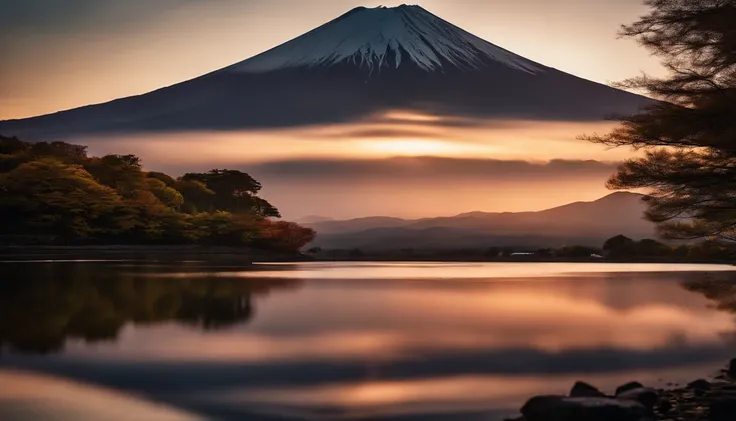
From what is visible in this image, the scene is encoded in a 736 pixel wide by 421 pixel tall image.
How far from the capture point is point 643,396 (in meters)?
10.4

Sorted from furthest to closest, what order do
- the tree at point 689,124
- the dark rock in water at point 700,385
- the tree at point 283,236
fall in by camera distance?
the tree at point 283,236 < the tree at point 689,124 < the dark rock in water at point 700,385

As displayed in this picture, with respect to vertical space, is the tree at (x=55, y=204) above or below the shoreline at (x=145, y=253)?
above

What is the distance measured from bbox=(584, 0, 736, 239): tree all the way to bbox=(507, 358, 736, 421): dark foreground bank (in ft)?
14.1

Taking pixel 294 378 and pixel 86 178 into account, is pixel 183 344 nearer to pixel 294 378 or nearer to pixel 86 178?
pixel 294 378

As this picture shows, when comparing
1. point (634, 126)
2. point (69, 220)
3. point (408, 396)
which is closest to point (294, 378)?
point (408, 396)

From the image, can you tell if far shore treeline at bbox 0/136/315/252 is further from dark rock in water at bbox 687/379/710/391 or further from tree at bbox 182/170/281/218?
dark rock in water at bbox 687/379/710/391

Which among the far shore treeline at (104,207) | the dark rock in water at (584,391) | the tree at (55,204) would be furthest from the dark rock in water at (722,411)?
the tree at (55,204)

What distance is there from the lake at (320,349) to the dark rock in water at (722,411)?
209 cm

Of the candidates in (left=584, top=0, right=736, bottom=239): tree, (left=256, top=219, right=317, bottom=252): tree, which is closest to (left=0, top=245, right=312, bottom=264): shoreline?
(left=256, top=219, right=317, bottom=252): tree

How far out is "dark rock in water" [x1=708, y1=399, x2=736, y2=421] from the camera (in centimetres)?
980

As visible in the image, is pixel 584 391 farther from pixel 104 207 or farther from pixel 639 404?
pixel 104 207

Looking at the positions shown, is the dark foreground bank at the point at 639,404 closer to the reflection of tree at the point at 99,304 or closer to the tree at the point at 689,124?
the tree at the point at 689,124

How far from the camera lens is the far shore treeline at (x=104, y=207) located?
52969 millimetres

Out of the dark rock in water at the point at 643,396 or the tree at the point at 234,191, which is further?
the tree at the point at 234,191
